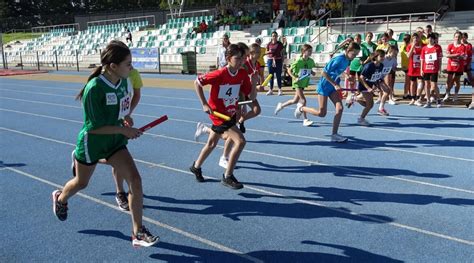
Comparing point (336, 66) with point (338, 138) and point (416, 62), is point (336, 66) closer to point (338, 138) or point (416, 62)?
point (338, 138)

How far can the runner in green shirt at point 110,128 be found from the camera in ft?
12.5

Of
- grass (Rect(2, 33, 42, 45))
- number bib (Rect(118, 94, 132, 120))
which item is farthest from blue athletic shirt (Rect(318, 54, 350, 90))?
grass (Rect(2, 33, 42, 45))

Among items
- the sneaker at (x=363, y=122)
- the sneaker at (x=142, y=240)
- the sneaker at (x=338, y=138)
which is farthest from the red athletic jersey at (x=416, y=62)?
the sneaker at (x=142, y=240)

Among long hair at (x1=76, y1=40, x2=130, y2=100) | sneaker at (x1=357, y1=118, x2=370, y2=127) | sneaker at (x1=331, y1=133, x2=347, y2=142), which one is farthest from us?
sneaker at (x1=357, y1=118, x2=370, y2=127)

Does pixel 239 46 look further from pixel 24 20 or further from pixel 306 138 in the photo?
pixel 24 20

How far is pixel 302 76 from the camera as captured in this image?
1016 centimetres

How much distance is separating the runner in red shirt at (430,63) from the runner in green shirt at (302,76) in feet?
11.1

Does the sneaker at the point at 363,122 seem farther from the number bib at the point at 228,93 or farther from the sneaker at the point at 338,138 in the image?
the number bib at the point at 228,93

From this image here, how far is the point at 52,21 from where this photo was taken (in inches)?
2680

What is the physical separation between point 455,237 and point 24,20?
74.7 metres

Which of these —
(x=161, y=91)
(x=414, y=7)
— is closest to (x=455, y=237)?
(x=161, y=91)

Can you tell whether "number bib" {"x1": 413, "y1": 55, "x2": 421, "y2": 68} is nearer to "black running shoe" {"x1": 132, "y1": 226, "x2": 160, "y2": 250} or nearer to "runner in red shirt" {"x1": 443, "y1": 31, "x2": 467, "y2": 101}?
"runner in red shirt" {"x1": 443, "y1": 31, "x2": 467, "y2": 101}

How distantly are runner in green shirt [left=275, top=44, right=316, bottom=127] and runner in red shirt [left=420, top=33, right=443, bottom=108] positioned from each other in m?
3.37

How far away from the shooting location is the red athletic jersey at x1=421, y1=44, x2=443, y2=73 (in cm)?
1145
